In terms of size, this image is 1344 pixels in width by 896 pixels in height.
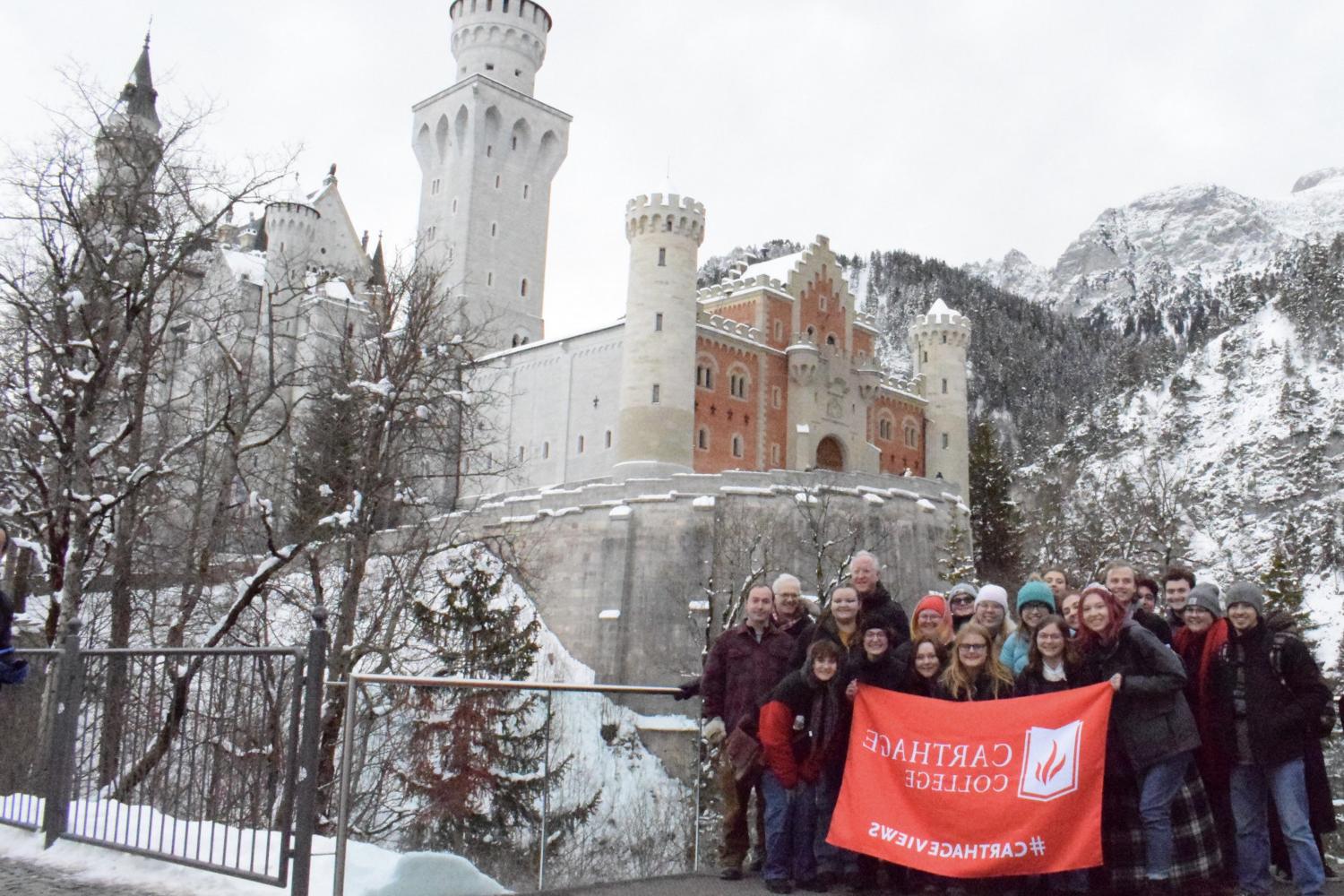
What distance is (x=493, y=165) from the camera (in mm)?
54312

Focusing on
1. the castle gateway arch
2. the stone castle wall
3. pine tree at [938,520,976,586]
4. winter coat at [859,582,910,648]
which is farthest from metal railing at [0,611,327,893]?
the castle gateway arch

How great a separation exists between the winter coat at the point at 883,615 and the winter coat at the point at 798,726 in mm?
486

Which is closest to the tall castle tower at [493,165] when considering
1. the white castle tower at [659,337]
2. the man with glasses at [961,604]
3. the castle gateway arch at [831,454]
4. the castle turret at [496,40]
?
the castle turret at [496,40]

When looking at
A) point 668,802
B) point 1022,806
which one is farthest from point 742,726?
point 1022,806

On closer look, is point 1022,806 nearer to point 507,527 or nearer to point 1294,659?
point 1294,659

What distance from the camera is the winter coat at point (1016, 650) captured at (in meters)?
7.80

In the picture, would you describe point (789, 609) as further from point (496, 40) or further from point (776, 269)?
point (496, 40)

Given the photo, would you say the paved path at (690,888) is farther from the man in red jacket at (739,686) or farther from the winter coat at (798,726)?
Result: the winter coat at (798,726)

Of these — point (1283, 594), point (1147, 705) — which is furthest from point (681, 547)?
point (1147, 705)

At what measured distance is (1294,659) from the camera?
7082mm

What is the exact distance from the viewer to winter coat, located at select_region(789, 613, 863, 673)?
782 centimetres

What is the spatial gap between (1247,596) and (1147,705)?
1.03 m

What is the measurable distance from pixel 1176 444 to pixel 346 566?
Answer: 3048 inches

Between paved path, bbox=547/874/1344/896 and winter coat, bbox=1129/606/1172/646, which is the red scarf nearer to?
winter coat, bbox=1129/606/1172/646
